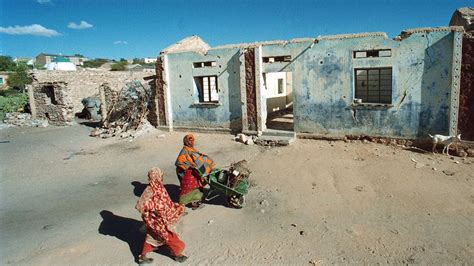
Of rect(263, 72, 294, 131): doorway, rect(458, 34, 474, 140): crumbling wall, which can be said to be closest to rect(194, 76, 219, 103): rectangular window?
rect(263, 72, 294, 131): doorway

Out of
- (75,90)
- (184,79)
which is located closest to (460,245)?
(184,79)

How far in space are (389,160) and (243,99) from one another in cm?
567

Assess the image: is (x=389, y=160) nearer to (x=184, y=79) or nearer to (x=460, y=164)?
(x=460, y=164)

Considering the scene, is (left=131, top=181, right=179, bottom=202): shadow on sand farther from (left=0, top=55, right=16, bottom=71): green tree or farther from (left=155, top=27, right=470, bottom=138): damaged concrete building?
(left=0, top=55, right=16, bottom=71): green tree

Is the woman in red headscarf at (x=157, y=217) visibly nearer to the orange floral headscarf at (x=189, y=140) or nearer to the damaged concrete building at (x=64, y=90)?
the orange floral headscarf at (x=189, y=140)

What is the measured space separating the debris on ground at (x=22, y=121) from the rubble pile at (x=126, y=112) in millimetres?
5699

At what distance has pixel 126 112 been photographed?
53.7 feet

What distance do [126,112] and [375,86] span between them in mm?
11407

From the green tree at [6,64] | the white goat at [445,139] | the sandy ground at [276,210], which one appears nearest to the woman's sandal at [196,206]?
the sandy ground at [276,210]

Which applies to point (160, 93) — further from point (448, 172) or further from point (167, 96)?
point (448, 172)

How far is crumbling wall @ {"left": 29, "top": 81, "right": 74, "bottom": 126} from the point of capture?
19.7 m

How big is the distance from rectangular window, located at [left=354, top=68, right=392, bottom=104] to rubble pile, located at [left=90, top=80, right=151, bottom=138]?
9.49 meters

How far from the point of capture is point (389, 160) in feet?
32.1

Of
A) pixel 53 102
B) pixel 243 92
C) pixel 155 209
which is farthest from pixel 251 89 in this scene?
pixel 53 102
